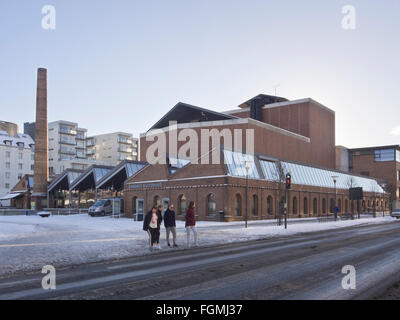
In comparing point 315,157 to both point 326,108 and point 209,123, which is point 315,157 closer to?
point 326,108

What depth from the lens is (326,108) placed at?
74.2 m

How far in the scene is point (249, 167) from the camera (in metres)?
29.0

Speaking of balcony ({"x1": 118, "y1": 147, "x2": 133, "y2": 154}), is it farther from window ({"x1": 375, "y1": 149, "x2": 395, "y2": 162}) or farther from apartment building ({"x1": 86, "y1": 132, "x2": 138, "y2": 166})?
window ({"x1": 375, "y1": 149, "x2": 395, "y2": 162})

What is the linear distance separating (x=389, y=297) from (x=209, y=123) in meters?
50.8

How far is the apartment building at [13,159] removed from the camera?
301 ft

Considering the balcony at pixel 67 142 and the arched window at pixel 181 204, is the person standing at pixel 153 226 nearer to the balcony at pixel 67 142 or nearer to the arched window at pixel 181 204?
the arched window at pixel 181 204

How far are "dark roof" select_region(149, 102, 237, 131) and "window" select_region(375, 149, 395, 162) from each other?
42.5 m

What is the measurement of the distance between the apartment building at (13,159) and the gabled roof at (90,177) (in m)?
39.9

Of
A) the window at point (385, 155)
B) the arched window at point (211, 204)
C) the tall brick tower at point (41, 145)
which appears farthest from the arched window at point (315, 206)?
the window at point (385, 155)

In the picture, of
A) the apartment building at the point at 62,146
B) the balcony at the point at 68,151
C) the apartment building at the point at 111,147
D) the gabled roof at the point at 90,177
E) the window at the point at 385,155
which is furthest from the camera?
the apartment building at the point at 111,147

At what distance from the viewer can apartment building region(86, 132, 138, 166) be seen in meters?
123

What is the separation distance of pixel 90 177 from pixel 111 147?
214 ft

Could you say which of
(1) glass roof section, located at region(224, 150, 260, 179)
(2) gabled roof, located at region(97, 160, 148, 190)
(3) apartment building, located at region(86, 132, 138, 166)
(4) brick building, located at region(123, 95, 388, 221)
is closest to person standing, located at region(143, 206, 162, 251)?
(4) brick building, located at region(123, 95, 388, 221)

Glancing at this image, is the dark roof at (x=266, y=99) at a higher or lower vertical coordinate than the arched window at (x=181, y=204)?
higher
